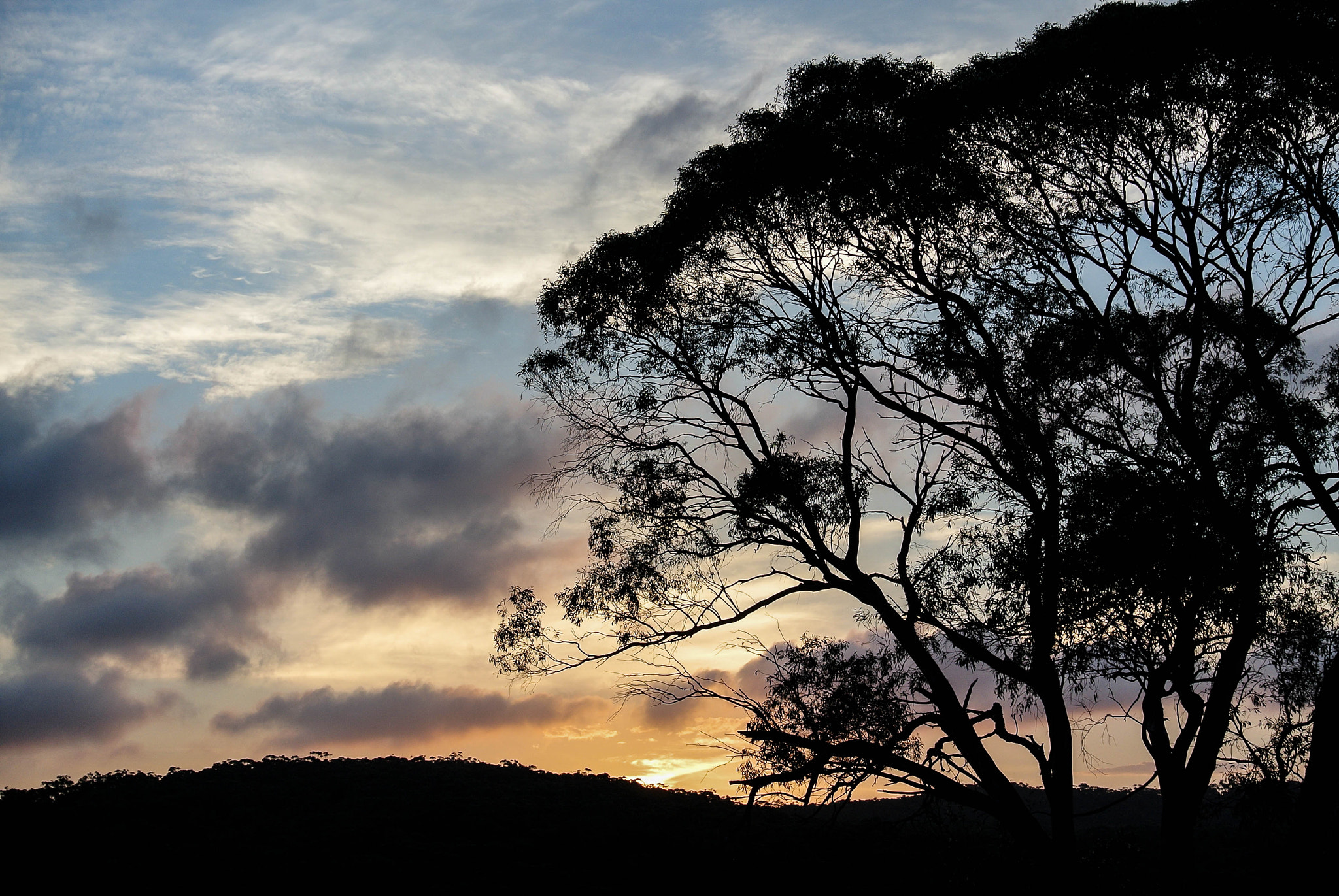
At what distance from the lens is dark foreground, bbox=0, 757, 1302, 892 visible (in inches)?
677

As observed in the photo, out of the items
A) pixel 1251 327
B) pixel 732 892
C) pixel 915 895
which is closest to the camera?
pixel 1251 327

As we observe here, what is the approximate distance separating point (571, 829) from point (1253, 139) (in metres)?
19.8

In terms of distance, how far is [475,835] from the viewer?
2238 cm

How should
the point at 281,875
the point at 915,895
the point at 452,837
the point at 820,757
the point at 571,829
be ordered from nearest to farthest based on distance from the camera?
1. the point at 820,757
2. the point at 915,895
3. the point at 281,875
4. the point at 452,837
5. the point at 571,829

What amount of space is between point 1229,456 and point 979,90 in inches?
275

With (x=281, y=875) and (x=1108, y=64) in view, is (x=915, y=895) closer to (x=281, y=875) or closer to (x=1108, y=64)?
(x=281, y=875)

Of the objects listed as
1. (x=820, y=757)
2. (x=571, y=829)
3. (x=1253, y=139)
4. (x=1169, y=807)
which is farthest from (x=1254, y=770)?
(x=571, y=829)

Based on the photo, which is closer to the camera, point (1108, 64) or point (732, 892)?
point (1108, 64)

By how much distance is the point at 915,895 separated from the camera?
17.1 metres

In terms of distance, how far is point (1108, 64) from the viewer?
15.2 metres

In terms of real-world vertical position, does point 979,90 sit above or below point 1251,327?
above

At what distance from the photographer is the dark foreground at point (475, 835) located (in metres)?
17.2

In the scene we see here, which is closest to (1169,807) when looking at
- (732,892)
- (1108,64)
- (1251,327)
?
(1251,327)

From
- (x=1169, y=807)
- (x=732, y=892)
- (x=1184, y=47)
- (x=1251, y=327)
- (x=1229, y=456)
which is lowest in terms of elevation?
(x=732, y=892)
